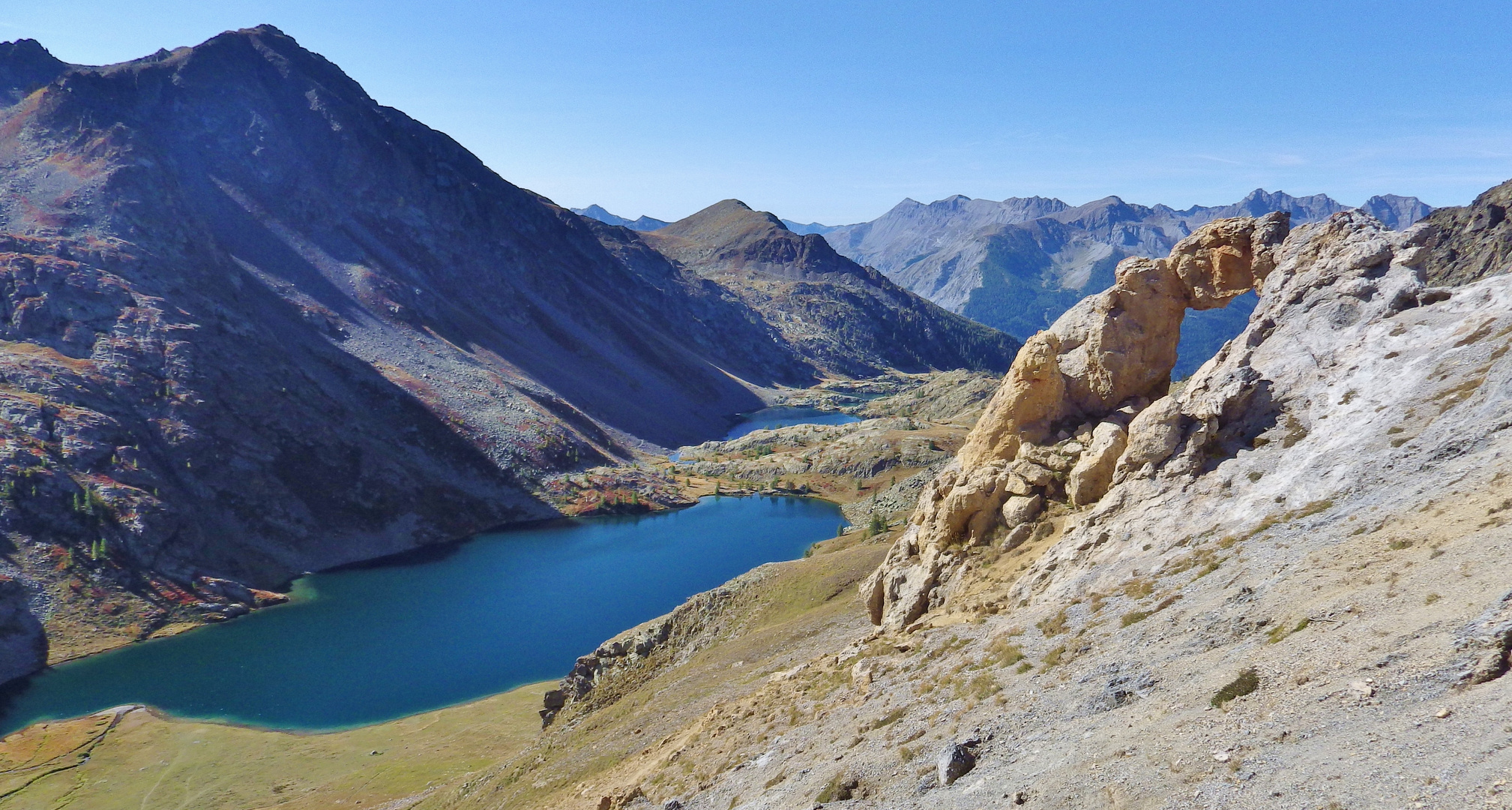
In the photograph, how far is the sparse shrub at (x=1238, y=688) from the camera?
16219 millimetres

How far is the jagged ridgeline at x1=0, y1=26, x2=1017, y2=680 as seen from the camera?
298ft

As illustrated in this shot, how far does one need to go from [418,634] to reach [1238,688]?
83619 mm

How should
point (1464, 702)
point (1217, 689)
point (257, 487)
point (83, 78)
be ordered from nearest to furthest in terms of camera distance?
point (1464, 702) → point (1217, 689) → point (257, 487) → point (83, 78)

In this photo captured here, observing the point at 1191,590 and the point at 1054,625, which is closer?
the point at 1191,590

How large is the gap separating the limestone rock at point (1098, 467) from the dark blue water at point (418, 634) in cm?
5801

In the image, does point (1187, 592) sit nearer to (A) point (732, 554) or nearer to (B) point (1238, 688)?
(B) point (1238, 688)

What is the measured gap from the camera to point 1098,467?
29.2m

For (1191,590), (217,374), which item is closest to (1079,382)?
(1191,590)

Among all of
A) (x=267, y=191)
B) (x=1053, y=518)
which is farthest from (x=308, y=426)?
(x=1053, y=518)

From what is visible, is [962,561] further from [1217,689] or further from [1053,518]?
[1217,689]

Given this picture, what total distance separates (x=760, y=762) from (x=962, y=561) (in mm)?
11174

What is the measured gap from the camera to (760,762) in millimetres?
26453

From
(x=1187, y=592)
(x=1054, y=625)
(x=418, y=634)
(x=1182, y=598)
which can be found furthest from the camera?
(x=418, y=634)

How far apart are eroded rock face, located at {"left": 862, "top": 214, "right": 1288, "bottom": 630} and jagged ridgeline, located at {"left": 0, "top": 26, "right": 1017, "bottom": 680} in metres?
86.0
